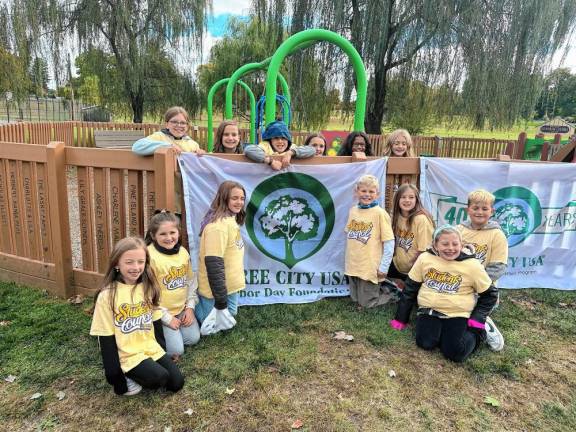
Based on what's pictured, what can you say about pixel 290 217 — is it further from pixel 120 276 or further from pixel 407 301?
pixel 120 276

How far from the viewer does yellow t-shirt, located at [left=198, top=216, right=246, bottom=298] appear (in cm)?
333

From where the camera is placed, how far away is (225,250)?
11.3 feet

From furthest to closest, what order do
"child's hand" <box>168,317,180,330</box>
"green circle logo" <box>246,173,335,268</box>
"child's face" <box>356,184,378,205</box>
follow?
1. "green circle logo" <box>246,173,335,268</box>
2. "child's face" <box>356,184,378,205</box>
3. "child's hand" <box>168,317,180,330</box>

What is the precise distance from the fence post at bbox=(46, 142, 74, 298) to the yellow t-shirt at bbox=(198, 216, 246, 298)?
58.9 inches

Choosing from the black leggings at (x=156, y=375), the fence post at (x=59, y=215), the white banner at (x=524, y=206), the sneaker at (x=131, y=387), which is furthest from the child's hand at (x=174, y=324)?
the white banner at (x=524, y=206)

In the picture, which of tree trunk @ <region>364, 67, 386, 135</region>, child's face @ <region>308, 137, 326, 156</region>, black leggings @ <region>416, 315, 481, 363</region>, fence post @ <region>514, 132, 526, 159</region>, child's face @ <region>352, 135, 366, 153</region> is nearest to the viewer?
black leggings @ <region>416, 315, 481, 363</region>

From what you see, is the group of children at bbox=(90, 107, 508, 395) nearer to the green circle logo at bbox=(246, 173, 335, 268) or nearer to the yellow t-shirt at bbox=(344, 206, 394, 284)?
the yellow t-shirt at bbox=(344, 206, 394, 284)

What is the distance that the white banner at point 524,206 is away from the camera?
4.49 meters

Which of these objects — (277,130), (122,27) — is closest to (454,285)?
(277,130)

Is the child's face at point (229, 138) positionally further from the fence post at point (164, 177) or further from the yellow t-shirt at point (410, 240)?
the yellow t-shirt at point (410, 240)

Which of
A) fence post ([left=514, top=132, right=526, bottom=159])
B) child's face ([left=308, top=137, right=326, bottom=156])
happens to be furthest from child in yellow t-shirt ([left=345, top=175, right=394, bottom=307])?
fence post ([left=514, top=132, right=526, bottom=159])

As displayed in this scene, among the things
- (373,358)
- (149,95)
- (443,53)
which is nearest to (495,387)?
(373,358)

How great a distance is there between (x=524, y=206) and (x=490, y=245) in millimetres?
1234

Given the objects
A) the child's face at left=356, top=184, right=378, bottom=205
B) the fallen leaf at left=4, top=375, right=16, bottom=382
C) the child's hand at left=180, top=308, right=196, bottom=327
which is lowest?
the fallen leaf at left=4, top=375, right=16, bottom=382
